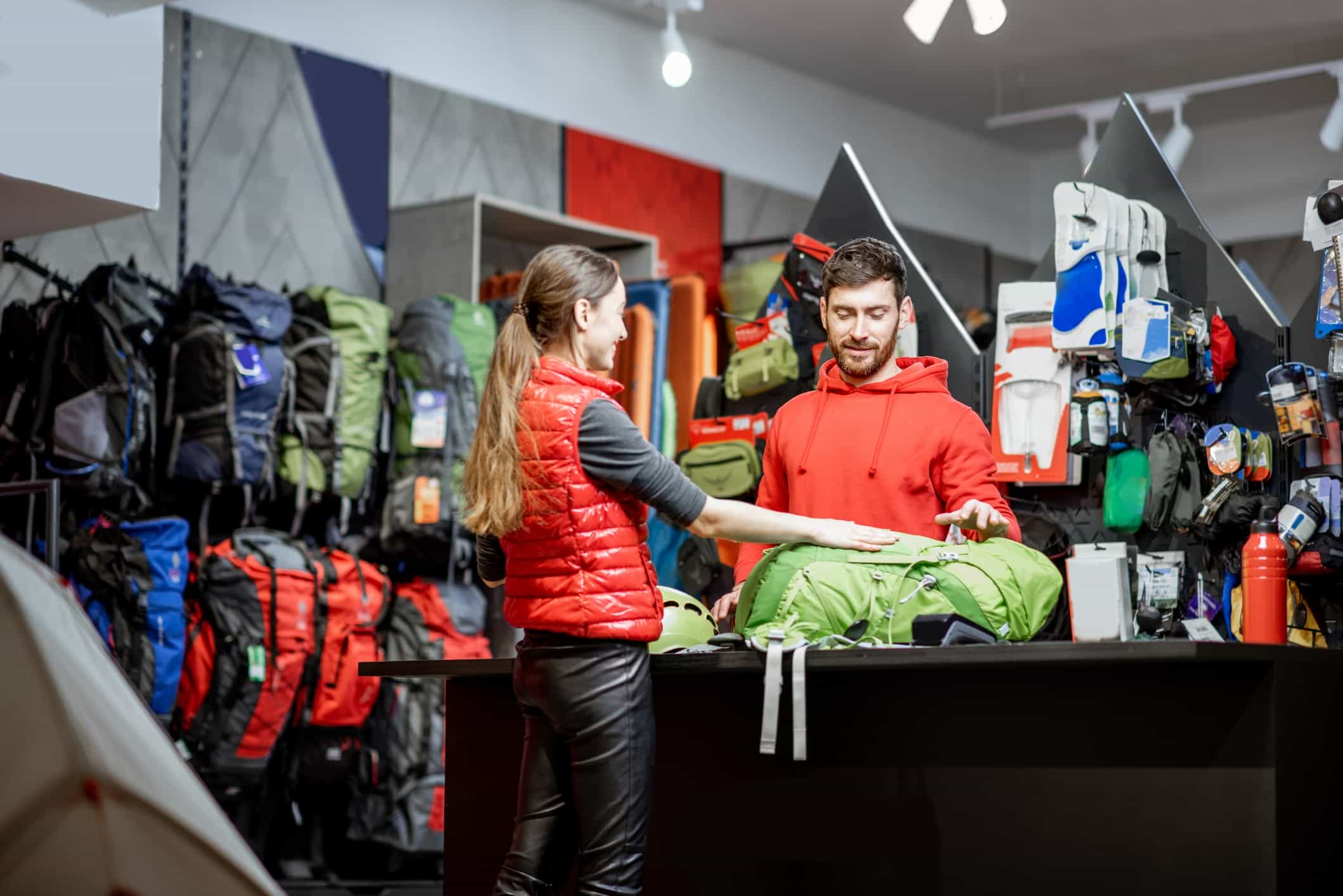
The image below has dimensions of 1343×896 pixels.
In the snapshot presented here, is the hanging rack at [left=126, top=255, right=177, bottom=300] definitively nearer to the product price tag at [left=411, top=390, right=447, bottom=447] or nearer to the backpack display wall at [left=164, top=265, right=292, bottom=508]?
the backpack display wall at [left=164, top=265, right=292, bottom=508]

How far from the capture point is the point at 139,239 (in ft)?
17.9

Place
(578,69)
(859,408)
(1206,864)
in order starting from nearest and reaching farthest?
(1206,864), (859,408), (578,69)

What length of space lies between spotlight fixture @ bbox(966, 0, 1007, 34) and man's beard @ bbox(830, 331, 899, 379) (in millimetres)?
1649

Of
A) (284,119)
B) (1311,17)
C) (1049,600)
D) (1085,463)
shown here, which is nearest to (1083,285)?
(1085,463)

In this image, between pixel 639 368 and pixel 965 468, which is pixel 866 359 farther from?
pixel 639 368

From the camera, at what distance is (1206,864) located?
2318mm

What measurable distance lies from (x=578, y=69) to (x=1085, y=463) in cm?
386

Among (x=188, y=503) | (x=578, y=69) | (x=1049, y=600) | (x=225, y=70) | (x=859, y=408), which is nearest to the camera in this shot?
(x=1049, y=600)

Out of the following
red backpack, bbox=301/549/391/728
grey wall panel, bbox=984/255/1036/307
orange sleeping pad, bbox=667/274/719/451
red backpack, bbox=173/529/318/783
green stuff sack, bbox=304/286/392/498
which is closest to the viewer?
red backpack, bbox=173/529/318/783

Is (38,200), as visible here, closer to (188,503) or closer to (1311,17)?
(188,503)

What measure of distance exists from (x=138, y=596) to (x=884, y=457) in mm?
2760

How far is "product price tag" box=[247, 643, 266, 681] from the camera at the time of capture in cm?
501

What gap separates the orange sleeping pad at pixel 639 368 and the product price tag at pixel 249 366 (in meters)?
1.54

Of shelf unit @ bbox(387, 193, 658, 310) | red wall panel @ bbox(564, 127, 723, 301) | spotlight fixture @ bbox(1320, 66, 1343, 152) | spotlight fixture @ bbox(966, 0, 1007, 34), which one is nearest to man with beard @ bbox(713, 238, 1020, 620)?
spotlight fixture @ bbox(966, 0, 1007, 34)
